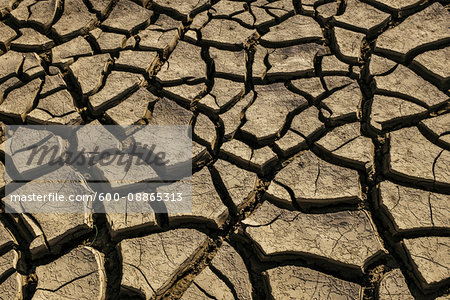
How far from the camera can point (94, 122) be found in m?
2.39

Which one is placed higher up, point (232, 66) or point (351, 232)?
point (232, 66)

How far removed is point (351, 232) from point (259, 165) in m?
0.52

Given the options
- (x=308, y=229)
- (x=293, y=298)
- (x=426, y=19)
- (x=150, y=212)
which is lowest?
(x=293, y=298)

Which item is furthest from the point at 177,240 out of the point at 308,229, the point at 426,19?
the point at 426,19

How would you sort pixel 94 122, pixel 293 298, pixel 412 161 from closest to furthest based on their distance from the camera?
pixel 293 298, pixel 412 161, pixel 94 122

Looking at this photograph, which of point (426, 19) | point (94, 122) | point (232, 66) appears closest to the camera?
point (94, 122)

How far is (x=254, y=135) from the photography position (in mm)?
2271

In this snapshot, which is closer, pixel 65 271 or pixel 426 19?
pixel 65 271

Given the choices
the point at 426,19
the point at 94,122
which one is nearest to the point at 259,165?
the point at 94,122

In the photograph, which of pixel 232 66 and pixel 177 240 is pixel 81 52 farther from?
pixel 177 240

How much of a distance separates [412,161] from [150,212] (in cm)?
125

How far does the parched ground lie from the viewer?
1848 millimetres

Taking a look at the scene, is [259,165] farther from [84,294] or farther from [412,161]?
[84,294]

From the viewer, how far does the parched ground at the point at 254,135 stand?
1848 mm
